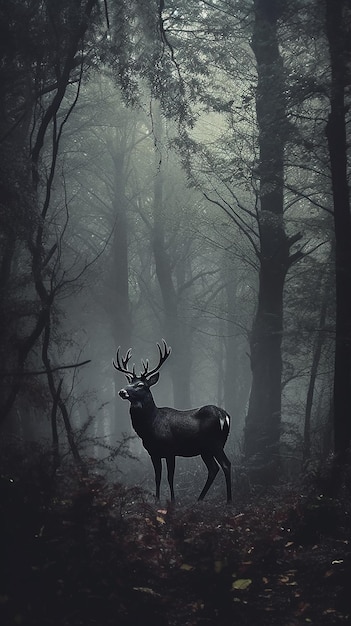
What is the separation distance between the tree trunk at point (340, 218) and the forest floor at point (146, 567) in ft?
11.7

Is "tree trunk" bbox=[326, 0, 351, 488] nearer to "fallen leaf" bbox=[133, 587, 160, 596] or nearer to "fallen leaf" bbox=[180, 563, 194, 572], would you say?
"fallen leaf" bbox=[180, 563, 194, 572]

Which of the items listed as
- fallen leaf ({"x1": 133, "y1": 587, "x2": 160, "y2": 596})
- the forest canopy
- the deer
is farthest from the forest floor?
the deer

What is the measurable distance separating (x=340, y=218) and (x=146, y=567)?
7.61 m

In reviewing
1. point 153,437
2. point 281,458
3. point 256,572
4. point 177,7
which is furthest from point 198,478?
point 177,7

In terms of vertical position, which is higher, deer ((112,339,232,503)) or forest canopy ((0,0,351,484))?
forest canopy ((0,0,351,484))

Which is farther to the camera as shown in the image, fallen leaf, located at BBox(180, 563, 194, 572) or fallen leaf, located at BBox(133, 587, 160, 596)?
fallen leaf, located at BBox(180, 563, 194, 572)

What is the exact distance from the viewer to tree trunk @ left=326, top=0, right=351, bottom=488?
35.9 feet

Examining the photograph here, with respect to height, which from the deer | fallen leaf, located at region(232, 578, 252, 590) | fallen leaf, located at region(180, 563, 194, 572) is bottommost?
fallen leaf, located at region(232, 578, 252, 590)

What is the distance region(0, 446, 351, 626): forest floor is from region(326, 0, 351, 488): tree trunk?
11.7 feet

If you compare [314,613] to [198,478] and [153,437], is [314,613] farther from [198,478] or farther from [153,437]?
[198,478]

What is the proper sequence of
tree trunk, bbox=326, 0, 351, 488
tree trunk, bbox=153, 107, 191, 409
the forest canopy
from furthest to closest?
tree trunk, bbox=153, 107, 191, 409, tree trunk, bbox=326, 0, 351, 488, the forest canopy

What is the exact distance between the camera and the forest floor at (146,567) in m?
5.22

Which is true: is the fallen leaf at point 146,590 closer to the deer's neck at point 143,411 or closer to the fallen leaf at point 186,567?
the fallen leaf at point 186,567

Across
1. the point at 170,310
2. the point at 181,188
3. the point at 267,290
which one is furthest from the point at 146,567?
the point at 181,188
